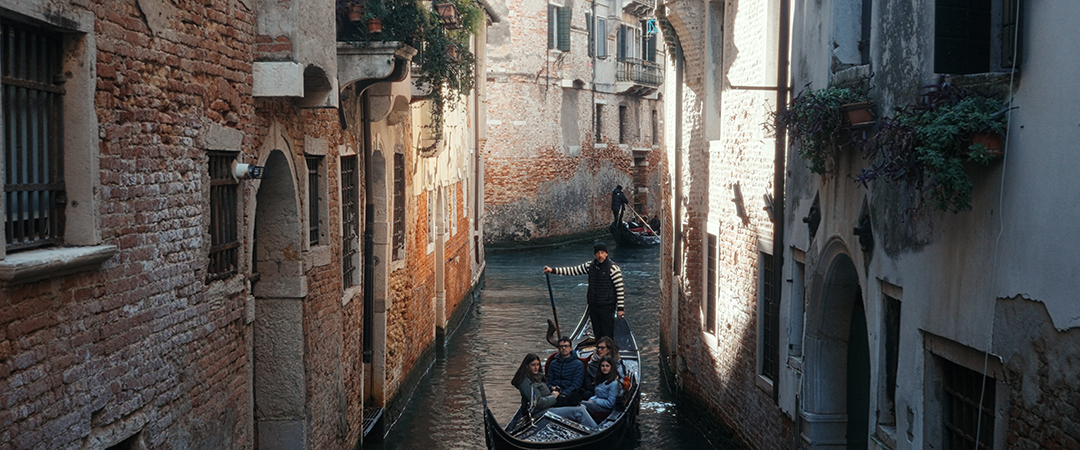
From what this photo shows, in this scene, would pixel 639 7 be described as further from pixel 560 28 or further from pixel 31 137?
pixel 31 137

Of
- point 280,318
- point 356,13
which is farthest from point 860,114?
point 356,13

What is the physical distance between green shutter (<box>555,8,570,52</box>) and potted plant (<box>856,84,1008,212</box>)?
24128mm

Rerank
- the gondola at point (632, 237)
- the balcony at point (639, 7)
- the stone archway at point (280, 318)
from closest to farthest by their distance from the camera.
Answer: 1. the stone archway at point (280, 318)
2. the gondola at point (632, 237)
3. the balcony at point (639, 7)

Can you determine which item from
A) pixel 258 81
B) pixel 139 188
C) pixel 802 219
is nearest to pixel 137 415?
pixel 139 188

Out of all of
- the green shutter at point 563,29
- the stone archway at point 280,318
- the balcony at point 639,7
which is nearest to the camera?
the stone archway at point 280,318

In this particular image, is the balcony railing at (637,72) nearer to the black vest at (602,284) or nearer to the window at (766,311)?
the black vest at (602,284)

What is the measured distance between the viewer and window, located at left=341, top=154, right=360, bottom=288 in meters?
8.87

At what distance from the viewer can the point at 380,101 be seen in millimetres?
9367

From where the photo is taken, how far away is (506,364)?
13297mm

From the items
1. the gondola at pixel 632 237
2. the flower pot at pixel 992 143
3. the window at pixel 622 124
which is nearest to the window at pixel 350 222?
the flower pot at pixel 992 143

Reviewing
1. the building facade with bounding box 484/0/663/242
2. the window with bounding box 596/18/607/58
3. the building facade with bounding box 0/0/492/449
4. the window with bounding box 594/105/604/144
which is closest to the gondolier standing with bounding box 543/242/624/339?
the building facade with bounding box 0/0/492/449

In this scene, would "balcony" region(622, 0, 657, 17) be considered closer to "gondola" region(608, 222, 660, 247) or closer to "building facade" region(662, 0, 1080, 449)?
"gondola" region(608, 222, 660, 247)

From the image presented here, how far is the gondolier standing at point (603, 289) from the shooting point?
36.9ft

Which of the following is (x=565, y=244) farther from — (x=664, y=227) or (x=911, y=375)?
(x=911, y=375)
